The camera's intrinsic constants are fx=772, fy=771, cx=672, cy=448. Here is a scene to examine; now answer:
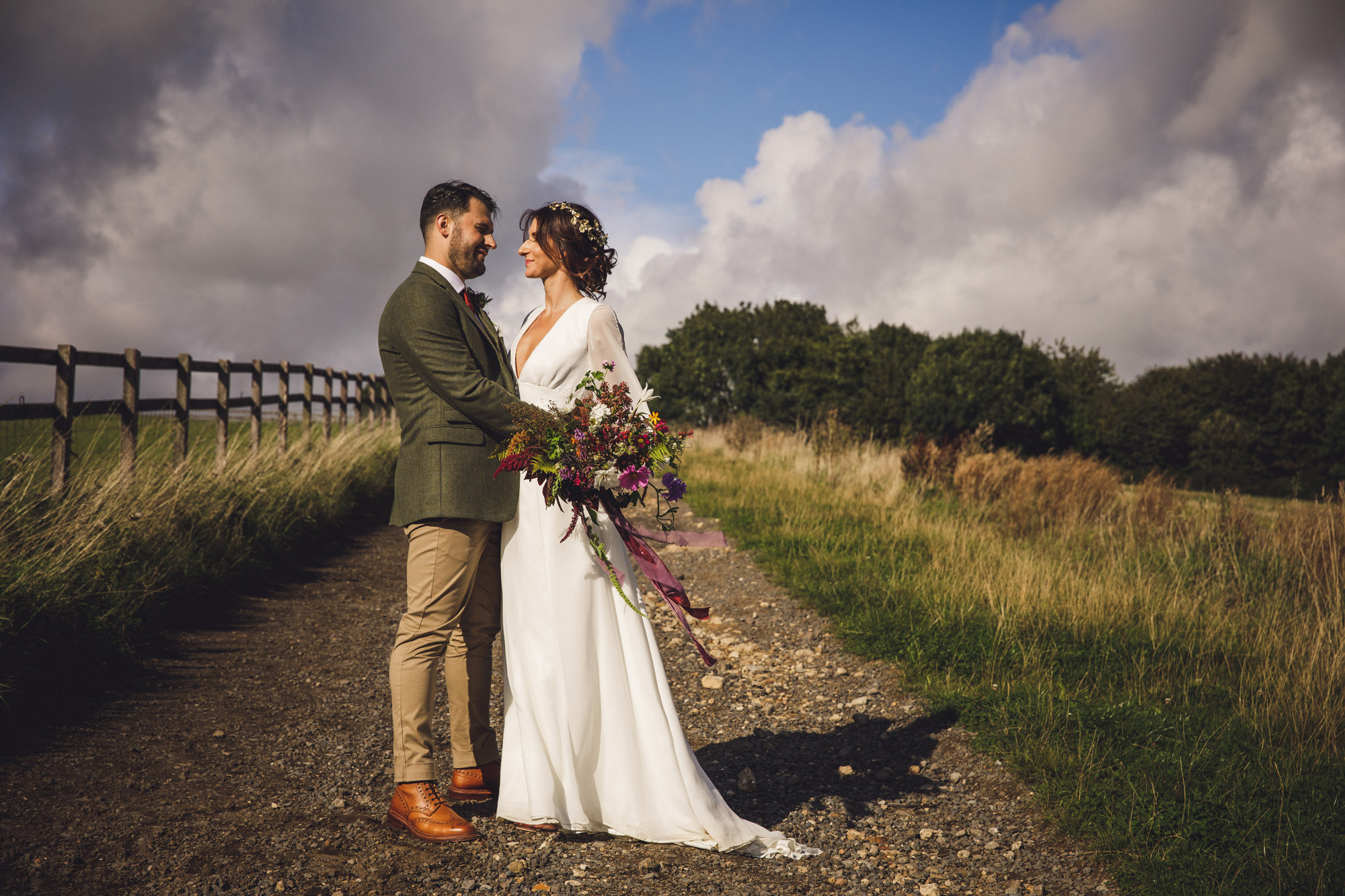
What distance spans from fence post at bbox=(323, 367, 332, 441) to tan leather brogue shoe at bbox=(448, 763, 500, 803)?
12.7 m

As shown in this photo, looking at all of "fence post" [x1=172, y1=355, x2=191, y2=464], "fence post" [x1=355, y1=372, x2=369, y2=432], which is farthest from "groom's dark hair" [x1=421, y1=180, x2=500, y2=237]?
"fence post" [x1=355, y1=372, x2=369, y2=432]

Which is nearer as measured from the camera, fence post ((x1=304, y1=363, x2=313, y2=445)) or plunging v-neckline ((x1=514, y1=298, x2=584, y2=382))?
plunging v-neckline ((x1=514, y1=298, x2=584, y2=382))

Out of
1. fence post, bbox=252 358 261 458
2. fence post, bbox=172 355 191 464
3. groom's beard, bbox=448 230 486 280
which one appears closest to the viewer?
groom's beard, bbox=448 230 486 280

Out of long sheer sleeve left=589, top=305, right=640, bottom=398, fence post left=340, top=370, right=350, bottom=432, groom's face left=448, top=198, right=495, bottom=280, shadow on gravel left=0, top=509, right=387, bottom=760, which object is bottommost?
shadow on gravel left=0, top=509, right=387, bottom=760

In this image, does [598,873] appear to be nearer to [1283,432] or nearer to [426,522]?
[426,522]

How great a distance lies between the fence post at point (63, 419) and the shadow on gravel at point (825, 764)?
5790mm

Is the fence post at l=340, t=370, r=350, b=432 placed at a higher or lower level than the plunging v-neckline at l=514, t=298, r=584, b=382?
higher

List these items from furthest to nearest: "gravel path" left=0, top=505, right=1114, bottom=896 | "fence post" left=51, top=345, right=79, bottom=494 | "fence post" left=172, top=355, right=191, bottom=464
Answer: "fence post" left=172, top=355, right=191, bottom=464, "fence post" left=51, top=345, right=79, bottom=494, "gravel path" left=0, top=505, right=1114, bottom=896

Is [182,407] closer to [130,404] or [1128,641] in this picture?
[130,404]

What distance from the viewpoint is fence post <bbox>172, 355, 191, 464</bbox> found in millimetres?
8680

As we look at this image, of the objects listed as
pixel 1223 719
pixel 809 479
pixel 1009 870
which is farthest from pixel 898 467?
pixel 1009 870

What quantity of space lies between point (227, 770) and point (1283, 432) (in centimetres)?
4869

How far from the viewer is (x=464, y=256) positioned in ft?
9.91

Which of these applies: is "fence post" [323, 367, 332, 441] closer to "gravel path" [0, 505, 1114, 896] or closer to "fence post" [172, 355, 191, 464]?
"fence post" [172, 355, 191, 464]
